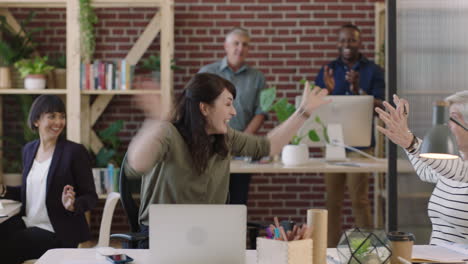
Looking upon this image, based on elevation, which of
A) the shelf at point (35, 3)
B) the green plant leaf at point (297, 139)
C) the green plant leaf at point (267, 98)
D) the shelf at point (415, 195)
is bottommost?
the shelf at point (415, 195)

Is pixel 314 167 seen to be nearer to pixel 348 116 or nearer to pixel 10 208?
pixel 348 116

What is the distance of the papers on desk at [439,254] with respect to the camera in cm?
211

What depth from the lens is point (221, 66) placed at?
5203mm

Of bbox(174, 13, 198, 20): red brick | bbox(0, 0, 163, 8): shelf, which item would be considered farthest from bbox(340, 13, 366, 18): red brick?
bbox(0, 0, 163, 8): shelf

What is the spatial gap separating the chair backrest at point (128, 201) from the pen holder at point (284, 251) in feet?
3.09

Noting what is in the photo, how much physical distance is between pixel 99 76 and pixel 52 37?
900mm

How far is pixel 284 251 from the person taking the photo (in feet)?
6.16

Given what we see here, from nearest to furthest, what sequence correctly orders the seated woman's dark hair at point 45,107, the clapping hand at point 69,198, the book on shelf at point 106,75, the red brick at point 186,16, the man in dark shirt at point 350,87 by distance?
1. the clapping hand at point 69,198
2. the seated woman's dark hair at point 45,107
3. the man in dark shirt at point 350,87
4. the book on shelf at point 106,75
5. the red brick at point 186,16

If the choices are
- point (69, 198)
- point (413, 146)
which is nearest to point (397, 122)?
point (413, 146)

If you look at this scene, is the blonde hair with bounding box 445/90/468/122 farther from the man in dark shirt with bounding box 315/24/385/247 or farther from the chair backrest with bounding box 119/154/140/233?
the man in dark shirt with bounding box 315/24/385/247

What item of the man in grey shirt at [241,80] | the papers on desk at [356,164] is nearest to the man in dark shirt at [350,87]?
the papers on desk at [356,164]

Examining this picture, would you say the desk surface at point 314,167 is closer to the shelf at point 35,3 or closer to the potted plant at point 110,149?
the potted plant at point 110,149

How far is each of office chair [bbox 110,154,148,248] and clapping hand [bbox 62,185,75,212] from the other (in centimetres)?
66

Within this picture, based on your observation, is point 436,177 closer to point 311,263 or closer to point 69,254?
point 311,263
